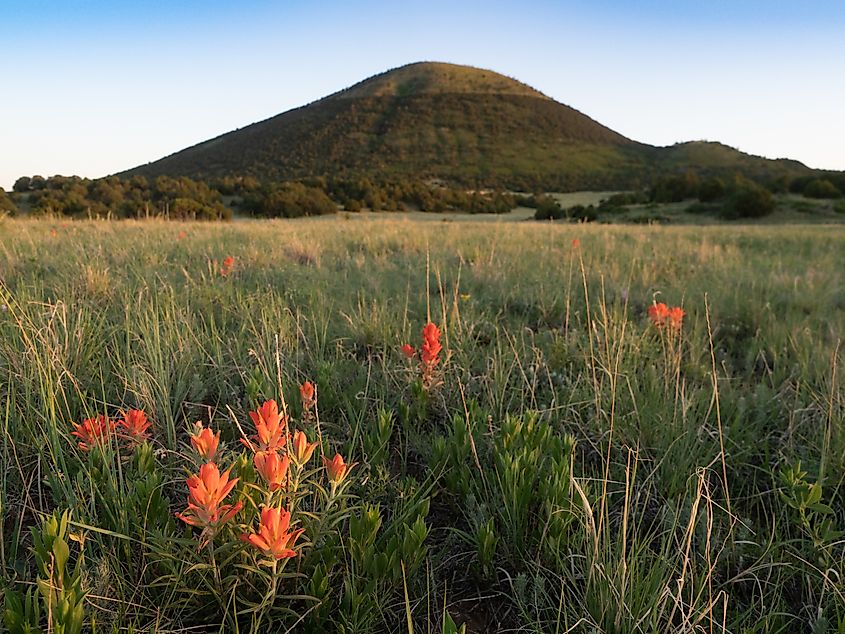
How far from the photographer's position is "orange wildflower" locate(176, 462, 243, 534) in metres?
0.95

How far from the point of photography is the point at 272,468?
1059 millimetres

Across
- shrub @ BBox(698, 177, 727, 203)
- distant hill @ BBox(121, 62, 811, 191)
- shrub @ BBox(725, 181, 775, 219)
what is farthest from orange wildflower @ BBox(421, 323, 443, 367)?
distant hill @ BBox(121, 62, 811, 191)

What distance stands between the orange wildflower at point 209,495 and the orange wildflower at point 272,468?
75mm

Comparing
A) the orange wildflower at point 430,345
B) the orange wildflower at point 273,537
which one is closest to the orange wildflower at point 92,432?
the orange wildflower at point 273,537

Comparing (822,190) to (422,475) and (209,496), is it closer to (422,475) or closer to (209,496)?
(422,475)

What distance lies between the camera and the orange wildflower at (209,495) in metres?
0.95

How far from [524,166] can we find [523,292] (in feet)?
198

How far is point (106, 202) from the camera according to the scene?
19219 mm

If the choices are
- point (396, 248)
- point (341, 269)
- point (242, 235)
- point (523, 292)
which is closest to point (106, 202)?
point (242, 235)

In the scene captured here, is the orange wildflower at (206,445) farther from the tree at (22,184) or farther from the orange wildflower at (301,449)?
the tree at (22,184)

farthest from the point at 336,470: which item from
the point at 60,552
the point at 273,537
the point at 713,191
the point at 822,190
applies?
the point at 822,190

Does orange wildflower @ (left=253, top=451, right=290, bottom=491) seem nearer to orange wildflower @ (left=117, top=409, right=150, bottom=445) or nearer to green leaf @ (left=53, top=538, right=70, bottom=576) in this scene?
green leaf @ (left=53, top=538, right=70, bottom=576)

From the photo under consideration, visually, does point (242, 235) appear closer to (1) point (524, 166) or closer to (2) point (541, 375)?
(2) point (541, 375)

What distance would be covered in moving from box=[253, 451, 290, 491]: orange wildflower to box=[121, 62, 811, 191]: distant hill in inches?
2055
